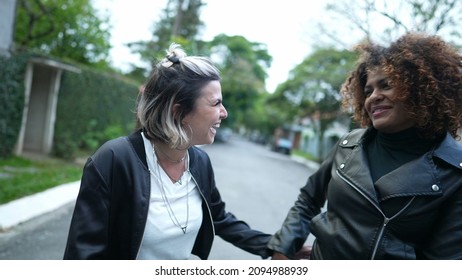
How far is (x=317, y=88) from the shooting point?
66.0 ft

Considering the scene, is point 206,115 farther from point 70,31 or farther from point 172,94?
point 70,31

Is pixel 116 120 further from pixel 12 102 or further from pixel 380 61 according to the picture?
pixel 380 61

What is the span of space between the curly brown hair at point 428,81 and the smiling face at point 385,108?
0.03 meters

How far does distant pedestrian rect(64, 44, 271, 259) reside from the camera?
4.24 feet

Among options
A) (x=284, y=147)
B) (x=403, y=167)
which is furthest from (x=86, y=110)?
(x=284, y=147)

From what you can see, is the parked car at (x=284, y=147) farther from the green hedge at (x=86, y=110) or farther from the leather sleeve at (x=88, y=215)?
the leather sleeve at (x=88, y=215)

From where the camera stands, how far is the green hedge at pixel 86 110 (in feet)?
30.4

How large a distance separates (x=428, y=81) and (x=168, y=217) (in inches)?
41.1

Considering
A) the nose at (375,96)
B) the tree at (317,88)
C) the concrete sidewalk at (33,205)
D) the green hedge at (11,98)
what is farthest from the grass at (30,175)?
the tree at (317,88)

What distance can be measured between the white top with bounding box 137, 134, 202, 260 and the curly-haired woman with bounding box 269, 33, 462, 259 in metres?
0.50

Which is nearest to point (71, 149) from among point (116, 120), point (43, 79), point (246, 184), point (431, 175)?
point (43, 79)

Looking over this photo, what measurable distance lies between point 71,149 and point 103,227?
8.40 m

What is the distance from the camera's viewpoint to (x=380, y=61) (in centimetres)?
139

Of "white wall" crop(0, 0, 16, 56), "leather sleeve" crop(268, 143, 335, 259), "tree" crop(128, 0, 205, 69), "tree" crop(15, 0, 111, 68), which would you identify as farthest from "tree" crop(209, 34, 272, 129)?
"leather sleeve" crop(268, 143, 335, 259)
